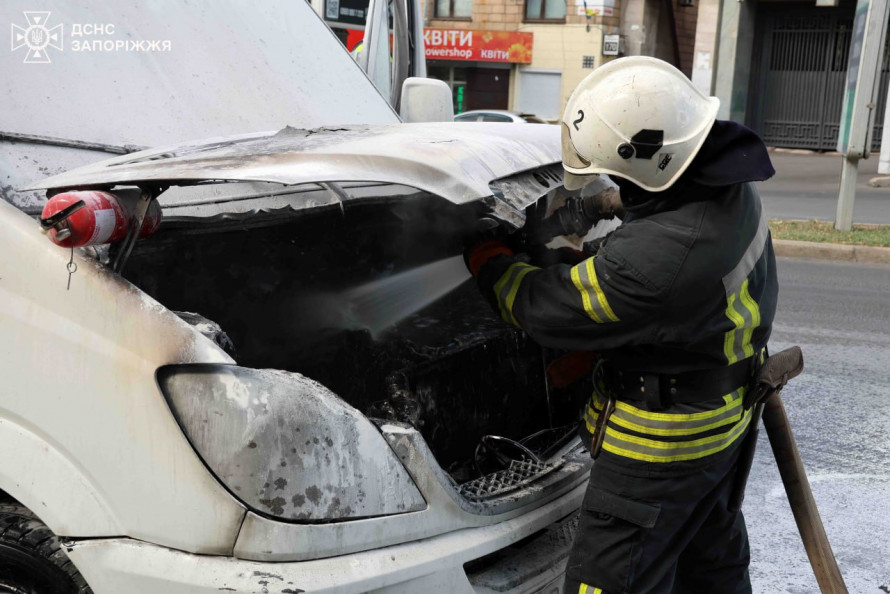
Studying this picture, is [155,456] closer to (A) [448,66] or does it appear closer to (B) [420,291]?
(B) [420,291]

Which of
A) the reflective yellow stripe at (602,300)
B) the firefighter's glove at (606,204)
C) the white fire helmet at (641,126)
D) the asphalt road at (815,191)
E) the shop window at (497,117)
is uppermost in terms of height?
the white fire helmet at (641,126)

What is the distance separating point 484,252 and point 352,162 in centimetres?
63

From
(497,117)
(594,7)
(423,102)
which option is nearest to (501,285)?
(423,102)

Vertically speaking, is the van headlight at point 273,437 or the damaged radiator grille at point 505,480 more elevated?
the van headlight at point 273,437

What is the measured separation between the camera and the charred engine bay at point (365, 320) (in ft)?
9.25

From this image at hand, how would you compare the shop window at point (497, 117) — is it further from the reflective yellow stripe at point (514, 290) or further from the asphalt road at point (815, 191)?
the reflective yellow stripe at point (514, 290)

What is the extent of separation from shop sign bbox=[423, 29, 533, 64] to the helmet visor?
26.6 metres

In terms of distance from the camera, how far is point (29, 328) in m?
1.87

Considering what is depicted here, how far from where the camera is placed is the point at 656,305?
2.16 metres

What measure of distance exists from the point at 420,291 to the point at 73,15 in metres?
1.40

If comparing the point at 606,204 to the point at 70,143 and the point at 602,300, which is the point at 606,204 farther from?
the point at 70,143

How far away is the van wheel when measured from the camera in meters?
1.94

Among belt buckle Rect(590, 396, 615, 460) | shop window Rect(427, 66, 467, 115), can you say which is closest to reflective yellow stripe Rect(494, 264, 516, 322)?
belt buckle Rect(590, 396, 615, 460)

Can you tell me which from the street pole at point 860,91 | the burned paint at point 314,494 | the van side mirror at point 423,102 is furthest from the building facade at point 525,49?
the burned paint at point 314,494
